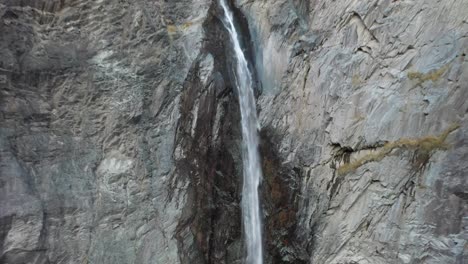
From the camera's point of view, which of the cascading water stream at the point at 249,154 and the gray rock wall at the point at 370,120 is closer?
the gray rock wall at the point at 370,120

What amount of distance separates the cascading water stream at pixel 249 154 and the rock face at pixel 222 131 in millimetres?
282

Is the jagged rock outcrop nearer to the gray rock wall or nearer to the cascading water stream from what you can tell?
the cascading water stream

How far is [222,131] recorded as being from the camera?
1165 centimetres

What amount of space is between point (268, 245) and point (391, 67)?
20.0ft

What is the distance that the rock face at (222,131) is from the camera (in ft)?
30.7

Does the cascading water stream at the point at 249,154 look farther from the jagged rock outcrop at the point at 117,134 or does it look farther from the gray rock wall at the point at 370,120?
the gray rock wall at the point at 370,120

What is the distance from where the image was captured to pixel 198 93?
11.3 metres

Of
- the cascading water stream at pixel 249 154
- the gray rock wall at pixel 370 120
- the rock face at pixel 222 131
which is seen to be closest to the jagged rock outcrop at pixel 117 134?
the rock face at pixel 222 131

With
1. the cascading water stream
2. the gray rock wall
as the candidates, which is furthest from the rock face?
the cascading water stream

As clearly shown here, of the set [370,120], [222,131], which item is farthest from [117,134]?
[370,120]

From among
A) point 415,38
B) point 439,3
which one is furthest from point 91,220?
point 439,3

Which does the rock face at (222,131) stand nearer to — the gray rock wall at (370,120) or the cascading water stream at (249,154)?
the gray rock wall at (370,120)

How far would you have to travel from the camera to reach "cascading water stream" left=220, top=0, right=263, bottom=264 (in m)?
11.7

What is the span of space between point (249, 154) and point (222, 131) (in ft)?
3.69
